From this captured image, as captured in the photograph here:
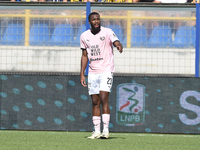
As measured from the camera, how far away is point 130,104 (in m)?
7.47

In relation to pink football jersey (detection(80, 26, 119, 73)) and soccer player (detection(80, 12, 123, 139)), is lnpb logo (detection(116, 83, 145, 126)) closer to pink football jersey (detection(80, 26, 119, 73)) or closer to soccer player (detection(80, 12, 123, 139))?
soccer player (detection(80, 12, 123, 139))

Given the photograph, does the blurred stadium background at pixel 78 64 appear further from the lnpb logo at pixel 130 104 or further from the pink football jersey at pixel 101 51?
the pink football jersey at pixel 101 51

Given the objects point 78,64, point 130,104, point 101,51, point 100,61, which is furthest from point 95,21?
point 130,104

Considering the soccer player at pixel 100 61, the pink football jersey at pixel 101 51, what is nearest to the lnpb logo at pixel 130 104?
the soccer player at pixel 100 61

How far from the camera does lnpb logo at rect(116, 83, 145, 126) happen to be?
24.4ft

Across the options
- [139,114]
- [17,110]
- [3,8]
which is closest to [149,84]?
[139,114]

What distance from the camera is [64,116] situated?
7.49 meters

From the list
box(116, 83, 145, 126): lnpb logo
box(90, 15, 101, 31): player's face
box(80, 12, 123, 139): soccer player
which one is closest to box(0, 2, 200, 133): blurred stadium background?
box(116, 83, 145, 126): lnpb logo

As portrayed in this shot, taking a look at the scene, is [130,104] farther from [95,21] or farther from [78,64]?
[95,21]

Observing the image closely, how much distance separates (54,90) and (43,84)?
21 cm

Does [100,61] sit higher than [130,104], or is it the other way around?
[100,61]

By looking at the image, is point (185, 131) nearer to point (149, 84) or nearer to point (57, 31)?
point (149, 84)

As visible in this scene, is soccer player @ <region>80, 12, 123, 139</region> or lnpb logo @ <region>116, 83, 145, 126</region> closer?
soccer player @ <region>80, 12, 123, 139</region>

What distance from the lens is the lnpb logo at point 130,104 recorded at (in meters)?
7.43
